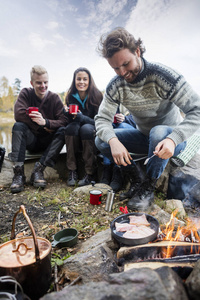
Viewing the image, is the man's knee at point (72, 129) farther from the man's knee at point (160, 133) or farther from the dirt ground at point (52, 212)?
the man's knee at point (160, 133)

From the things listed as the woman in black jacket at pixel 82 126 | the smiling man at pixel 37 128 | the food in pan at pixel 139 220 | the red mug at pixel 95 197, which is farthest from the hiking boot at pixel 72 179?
the food in pan at pixel 139 220

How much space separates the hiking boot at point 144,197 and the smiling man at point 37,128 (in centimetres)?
172

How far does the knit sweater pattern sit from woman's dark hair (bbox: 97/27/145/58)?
0.31 metres

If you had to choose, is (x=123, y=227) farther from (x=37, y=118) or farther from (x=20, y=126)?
(x=20, y=126)

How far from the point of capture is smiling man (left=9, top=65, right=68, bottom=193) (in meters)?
3.40

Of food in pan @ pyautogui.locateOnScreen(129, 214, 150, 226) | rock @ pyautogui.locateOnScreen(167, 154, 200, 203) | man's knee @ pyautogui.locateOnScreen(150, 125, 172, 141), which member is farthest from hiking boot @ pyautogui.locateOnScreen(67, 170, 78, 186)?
food in pan @ pyautogui.locateOnScreen(129, 214, 150, 226)

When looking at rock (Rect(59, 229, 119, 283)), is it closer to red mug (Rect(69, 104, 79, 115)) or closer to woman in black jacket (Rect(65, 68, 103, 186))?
woman in black jacket (Rect(65, 68, 103, 186))

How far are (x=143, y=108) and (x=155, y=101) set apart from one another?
0.18m

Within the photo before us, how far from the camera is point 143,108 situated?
103 inches

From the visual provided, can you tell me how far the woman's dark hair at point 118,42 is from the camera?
81.6 inches

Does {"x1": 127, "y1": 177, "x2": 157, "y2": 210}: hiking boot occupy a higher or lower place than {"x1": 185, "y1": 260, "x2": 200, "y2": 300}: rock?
lower

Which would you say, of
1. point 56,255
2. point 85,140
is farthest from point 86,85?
point 56,255

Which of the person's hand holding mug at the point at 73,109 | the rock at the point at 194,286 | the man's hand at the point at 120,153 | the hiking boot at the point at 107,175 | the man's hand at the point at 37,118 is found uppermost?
the person's hand holding mug at the point at 73,109

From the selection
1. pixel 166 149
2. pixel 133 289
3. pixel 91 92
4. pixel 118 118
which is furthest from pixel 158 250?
pixel 91 92
